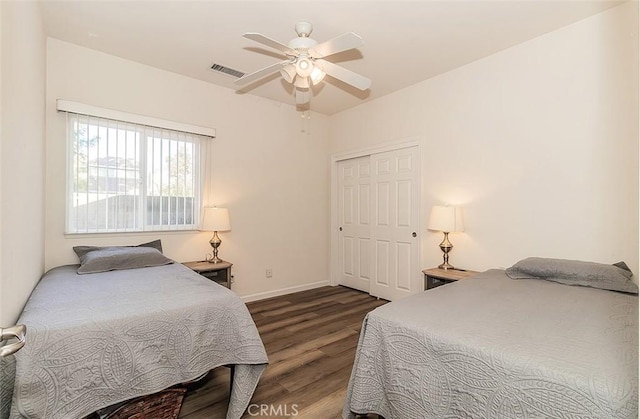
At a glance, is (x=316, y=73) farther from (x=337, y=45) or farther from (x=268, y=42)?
(x=268, y=42)

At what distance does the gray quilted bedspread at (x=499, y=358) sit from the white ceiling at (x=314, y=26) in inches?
83.2

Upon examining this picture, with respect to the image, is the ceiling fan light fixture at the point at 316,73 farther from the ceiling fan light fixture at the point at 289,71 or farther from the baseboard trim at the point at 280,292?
the baseboard trim at the point at 280,292

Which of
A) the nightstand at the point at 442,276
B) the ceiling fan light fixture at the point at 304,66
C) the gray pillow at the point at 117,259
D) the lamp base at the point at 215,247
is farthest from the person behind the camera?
the lamp base at the point at 215,247

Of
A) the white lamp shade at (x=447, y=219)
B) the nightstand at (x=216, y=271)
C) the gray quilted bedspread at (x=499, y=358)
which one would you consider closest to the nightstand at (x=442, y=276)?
the white lamp shade at (x=447, y=219)

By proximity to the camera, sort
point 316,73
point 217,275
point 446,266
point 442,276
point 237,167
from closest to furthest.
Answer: point 316,73 → point 442,276 → point 446,266 → point 217,275 → point 237,167

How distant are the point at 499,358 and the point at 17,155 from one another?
222 centimetres

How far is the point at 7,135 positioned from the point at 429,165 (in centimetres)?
343

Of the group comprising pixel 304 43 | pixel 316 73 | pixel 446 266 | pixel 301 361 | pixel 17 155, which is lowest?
pixel 301 361

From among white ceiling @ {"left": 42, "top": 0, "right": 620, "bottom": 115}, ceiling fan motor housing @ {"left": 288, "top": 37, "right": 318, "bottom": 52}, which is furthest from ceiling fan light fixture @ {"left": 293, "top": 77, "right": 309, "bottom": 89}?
white ceiling @ {"left": 42, "top": 0, "right": 620, "bottom": 115}

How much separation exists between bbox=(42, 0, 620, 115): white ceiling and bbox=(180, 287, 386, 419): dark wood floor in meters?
2.69

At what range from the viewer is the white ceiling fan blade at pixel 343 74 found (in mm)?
2295

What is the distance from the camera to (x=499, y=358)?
1124 mm

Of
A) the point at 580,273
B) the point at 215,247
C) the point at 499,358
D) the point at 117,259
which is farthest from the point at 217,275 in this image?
the point at 580,273

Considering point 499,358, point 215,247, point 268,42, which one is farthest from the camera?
point 215,247
